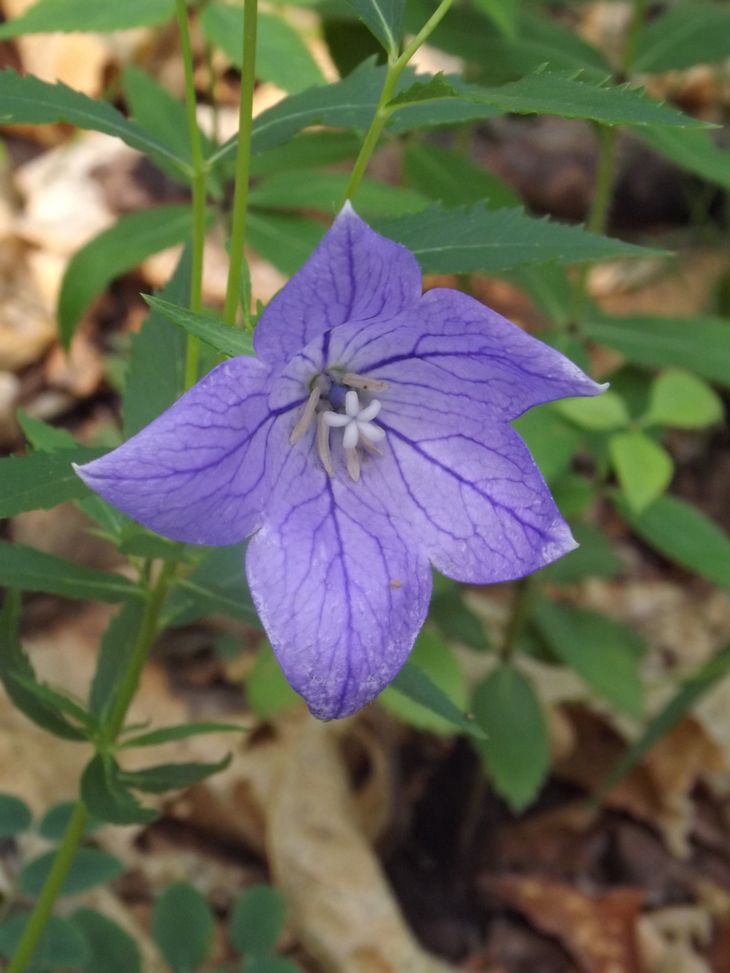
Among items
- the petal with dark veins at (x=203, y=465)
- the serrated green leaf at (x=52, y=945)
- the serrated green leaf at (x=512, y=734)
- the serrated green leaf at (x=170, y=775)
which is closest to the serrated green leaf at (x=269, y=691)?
the serrated green leaf at (x=512, y=734)

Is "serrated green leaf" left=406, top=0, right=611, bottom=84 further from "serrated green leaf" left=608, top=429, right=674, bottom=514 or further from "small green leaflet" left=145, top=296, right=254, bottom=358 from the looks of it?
"small green leaflet" left=145, top=296, right=254, bottom=358

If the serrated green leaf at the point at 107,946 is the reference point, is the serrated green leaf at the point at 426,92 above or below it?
above

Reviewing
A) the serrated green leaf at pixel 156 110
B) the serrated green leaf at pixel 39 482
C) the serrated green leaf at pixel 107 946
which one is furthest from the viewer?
the serrated green leaf at pixel 156 110

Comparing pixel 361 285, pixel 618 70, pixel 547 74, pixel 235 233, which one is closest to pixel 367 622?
pixel 361 285

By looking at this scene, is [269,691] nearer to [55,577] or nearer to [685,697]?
[685,697]

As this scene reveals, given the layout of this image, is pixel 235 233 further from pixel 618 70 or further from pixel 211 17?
pixel 618 70

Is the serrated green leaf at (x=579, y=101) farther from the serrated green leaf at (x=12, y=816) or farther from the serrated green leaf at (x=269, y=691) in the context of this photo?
the serrated green leaf at (x=269, y=691)

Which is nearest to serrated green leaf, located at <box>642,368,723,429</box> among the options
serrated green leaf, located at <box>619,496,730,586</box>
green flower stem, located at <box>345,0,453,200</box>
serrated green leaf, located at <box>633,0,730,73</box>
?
serrated green leaf, located at <box>619,496,730,586</box>

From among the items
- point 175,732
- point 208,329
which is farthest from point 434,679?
point 208,329
